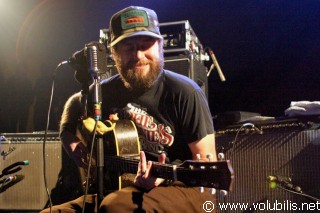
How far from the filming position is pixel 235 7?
4.98 meters

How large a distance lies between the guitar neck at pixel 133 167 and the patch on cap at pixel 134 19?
0.82m

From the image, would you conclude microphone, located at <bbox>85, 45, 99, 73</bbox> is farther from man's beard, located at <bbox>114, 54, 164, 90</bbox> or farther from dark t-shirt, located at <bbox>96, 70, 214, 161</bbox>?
dark t-shirt, located at <bbox>96, 70, 214, 161</bbox>

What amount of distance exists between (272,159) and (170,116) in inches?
43.2

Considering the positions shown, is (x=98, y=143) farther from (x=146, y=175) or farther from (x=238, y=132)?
(x=238, y=132)

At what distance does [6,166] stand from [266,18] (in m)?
3.51

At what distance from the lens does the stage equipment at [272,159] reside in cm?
293

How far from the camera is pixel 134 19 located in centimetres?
240

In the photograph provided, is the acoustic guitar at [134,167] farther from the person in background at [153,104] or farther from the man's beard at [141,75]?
the man's beard at [141,75]

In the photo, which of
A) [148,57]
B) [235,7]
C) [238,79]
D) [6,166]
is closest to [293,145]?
[148,57]

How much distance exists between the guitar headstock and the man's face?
74 cm

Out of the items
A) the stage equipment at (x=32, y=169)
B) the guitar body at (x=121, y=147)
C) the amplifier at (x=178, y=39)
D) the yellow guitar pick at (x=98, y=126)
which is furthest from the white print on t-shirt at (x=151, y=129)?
the stage equipment at (x=32, y=169)

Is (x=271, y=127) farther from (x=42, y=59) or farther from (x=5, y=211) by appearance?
(x=42, y=59)

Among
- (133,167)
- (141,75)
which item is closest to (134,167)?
(133,167)

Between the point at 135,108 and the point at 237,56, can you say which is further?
the point at 237,56
